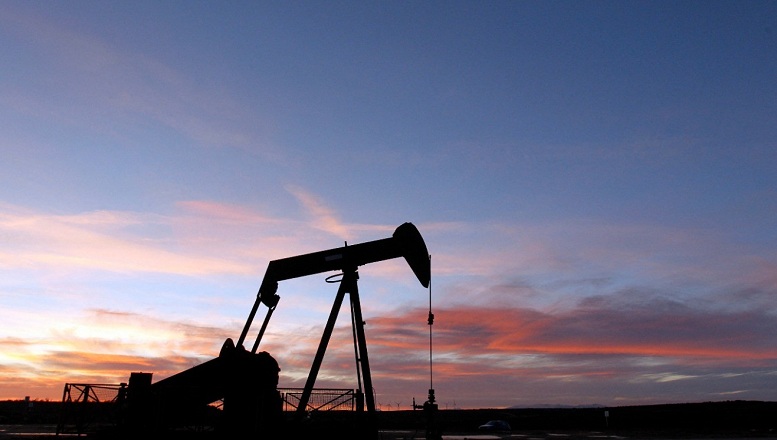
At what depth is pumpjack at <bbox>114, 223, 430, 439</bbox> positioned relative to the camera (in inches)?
620

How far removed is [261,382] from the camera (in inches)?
655

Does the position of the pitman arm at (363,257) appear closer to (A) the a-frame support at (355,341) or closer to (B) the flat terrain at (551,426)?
(A) the a-frame support at (355,341)

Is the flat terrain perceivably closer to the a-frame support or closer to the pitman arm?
the a-frame support

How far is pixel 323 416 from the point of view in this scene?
17.6 meters

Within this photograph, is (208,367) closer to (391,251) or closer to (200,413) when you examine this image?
(200,413)

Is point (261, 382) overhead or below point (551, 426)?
overhead

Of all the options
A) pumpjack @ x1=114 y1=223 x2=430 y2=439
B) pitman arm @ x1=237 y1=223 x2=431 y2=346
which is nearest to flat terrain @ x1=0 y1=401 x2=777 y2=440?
pumpjack @ x1=114 y1=223 x2=430 y2=439

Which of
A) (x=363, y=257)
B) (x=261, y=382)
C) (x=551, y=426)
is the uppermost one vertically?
(x=363, y=257)

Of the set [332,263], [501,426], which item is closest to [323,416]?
[332,263]

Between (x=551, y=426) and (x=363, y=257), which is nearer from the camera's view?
(x=363, y=257)

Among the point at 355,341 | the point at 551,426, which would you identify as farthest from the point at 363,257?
the point at 551,426

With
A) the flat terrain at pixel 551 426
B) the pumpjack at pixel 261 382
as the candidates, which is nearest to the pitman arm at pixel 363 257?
the pumpjack at pixel 261 382

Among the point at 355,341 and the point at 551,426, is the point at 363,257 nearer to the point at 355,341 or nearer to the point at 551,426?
the point at 355,341

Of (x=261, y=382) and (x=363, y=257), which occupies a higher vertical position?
(x=363, y=257)
